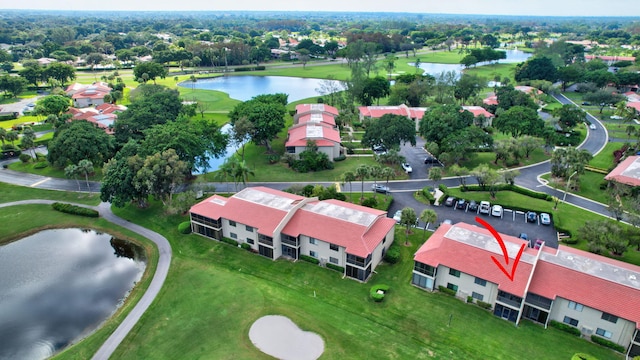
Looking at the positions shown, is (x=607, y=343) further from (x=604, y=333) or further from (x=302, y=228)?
(x=302, y=228)

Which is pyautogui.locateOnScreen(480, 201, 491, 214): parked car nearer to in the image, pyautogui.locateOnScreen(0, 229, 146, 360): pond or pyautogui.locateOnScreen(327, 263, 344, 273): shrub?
pyautogui.locateOnScreen(327, 263, 344, 273): shrub

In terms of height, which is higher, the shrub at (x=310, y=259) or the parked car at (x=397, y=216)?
the parked car at (x=397, y=216)

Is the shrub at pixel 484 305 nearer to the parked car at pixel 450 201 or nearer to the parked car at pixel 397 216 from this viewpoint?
the parked car at pixel 397 216

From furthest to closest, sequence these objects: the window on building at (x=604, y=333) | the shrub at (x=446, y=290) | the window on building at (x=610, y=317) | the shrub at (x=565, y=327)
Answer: the shrub at (x=446, y=290), the shrub at (x=565, y=327), the window on building at (x=604, y=333), the window on building at (x=610, y=317)

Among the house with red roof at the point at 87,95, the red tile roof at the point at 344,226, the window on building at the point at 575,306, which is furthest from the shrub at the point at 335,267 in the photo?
the house with red roof at the point at 87,95

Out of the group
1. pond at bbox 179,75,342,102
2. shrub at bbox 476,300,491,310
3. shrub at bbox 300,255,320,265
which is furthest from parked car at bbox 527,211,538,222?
pond at bbox 179,75,342,102

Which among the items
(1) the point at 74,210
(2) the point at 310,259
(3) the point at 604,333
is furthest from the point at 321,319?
(1) the point at 74,210

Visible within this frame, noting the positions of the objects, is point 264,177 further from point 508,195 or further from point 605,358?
point 605,358

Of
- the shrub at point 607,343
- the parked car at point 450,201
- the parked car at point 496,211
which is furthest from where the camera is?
the parked car at point 450,201
